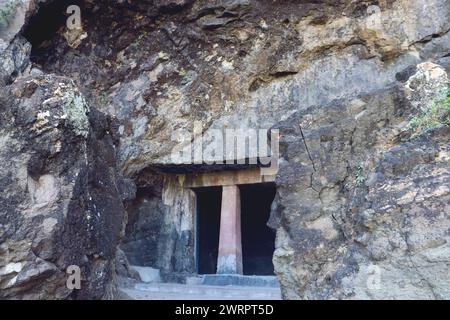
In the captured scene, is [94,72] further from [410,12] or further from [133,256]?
[410,12]

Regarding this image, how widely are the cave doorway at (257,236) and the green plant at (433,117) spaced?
797cm

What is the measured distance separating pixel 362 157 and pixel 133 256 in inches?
271

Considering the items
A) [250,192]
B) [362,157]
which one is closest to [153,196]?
[250,192]

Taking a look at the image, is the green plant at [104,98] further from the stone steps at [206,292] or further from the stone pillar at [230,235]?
the stone steps at [206,292]

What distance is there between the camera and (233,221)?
10.8 m

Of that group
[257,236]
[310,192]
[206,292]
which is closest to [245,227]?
[257,236]

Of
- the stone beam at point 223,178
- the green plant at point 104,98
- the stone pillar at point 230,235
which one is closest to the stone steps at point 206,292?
the stone pillar at point 230,235

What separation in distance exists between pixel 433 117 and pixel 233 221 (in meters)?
6.11

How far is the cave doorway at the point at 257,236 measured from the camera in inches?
520

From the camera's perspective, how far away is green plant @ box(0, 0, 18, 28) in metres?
11.1

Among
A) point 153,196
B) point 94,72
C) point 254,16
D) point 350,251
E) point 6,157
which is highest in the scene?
point 254,16

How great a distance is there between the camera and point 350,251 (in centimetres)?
472

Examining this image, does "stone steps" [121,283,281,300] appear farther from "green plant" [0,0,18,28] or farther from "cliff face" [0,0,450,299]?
"green plant" [0,0,18,28]

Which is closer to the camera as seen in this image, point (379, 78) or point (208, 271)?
point (379, 78)
